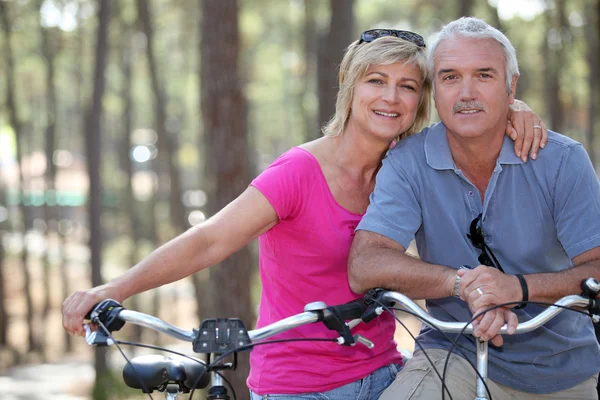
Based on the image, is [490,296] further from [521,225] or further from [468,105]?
[468,105]

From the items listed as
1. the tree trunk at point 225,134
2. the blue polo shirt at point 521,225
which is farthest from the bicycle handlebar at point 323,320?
the tree trunk at point 225,134

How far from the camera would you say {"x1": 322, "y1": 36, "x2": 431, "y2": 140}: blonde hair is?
3.84 m

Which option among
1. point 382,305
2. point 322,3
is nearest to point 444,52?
point 382,305

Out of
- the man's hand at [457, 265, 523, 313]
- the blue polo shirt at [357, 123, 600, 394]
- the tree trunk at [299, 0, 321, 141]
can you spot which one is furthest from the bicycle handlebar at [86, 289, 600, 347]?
the tree trunk at [299, 0, 321, 141]

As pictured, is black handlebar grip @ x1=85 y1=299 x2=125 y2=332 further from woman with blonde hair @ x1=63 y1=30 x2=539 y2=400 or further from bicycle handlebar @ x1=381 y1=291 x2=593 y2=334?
bicycle handlebar @ x1=381 y1=291 x2=593 y2=334

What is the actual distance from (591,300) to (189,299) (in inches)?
1442

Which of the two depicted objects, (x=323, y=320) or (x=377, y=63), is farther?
(x=377, y=63)

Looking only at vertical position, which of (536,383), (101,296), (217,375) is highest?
(101,296)

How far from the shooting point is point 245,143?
8.73m

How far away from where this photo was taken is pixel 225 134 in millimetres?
8578

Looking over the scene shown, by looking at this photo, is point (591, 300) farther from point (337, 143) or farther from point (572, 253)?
point (337, 143)

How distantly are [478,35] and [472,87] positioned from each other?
0.24 meters

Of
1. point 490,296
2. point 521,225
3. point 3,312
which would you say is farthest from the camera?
point 3,312

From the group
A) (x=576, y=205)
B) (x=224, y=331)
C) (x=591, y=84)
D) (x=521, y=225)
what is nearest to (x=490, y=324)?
(x=521, y=225)
